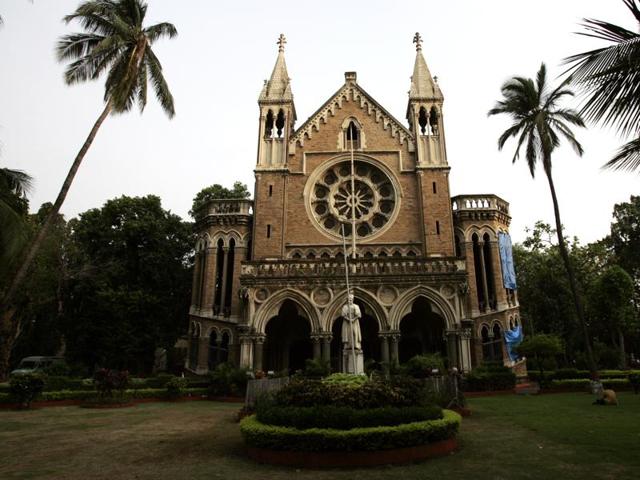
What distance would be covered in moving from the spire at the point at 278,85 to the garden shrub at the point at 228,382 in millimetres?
19816

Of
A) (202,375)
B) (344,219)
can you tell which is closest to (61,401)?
(202,375)

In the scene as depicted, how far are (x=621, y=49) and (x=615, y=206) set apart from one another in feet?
139

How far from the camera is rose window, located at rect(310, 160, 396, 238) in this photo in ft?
101

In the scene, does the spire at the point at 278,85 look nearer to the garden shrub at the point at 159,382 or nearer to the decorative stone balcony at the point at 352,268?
the decorative stone balcony at the point at 352,268

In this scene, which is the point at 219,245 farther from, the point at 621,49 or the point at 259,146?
the point at 621,49

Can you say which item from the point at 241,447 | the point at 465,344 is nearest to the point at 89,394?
the point at 241,447

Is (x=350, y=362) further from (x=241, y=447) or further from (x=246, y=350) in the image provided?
(x=246, y=350)

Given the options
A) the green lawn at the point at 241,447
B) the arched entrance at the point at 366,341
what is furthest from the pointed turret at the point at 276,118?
the green lawn at the point at 241,447

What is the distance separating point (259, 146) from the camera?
1270 inches

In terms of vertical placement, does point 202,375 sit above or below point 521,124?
below

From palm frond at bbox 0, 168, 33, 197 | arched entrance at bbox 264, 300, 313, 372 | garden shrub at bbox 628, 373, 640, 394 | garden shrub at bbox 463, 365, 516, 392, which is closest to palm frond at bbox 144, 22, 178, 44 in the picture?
palm frond at bbox 0, 168, 33, 197

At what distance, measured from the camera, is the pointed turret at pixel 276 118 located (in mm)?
31812

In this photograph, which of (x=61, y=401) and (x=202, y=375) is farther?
(x=202, y=375)

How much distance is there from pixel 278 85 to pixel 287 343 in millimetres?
18508
